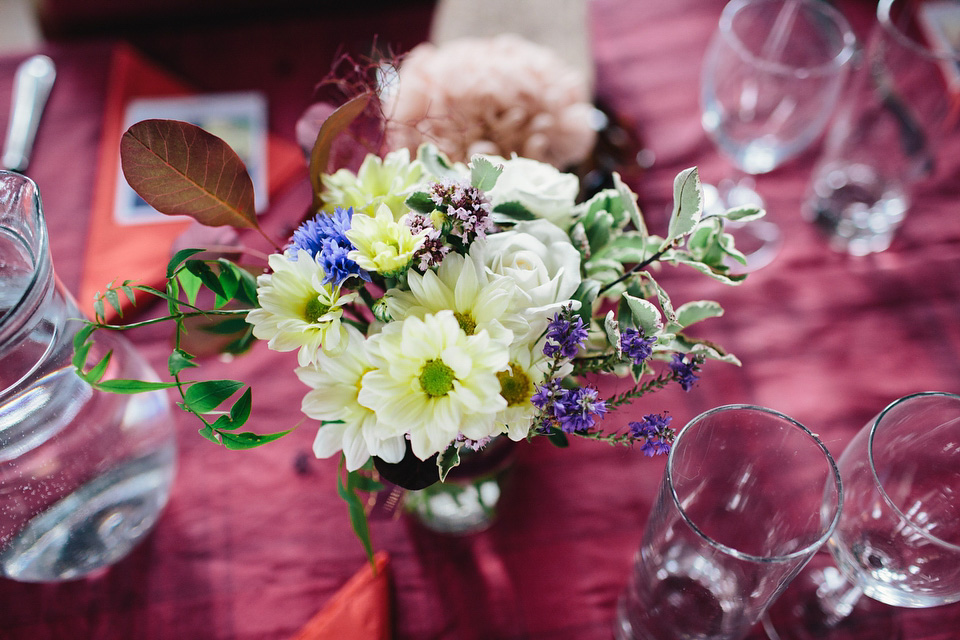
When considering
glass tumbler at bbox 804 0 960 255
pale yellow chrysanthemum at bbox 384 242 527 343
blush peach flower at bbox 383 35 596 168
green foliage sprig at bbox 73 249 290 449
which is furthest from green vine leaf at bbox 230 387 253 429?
glass tumbler at bbox 804 0 960 255

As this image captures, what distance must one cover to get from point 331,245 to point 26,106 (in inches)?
28.9

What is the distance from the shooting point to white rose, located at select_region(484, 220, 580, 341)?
393mm

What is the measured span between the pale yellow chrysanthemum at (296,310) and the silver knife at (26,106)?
637mm

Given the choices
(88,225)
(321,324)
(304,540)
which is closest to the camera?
(321,324)

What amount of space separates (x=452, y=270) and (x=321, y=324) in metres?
0.08

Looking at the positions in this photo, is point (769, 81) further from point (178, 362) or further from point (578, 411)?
point (178, 362)

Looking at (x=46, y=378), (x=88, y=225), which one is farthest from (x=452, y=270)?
(x=88, y=225)

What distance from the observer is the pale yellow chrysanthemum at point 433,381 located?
36cm

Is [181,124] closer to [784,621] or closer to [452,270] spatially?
[452,270]

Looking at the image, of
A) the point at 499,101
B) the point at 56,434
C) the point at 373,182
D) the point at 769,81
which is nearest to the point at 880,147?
the point at 769,81

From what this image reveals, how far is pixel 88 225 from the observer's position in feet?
2.75

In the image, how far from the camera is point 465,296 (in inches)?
15.6

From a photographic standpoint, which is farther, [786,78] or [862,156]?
[862,156]

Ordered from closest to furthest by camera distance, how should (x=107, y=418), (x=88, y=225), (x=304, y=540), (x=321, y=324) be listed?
(x=321, y=324)
(x=107, y=418)
(x=304, y=540)
(x=88, y=225)
